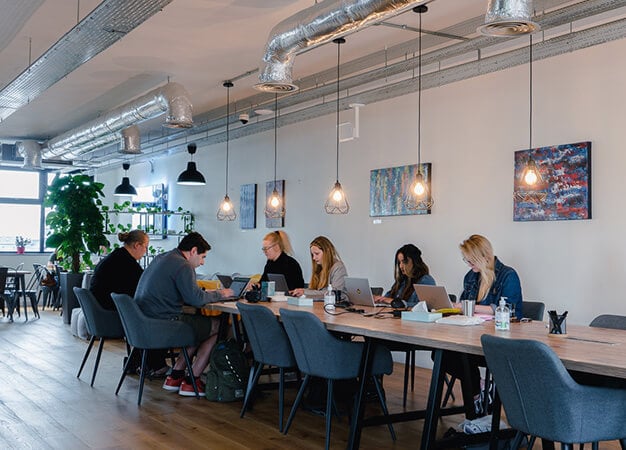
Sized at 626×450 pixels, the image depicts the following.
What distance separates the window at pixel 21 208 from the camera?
15.7 m

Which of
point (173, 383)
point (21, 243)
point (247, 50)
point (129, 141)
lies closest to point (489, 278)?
point (173, 383)

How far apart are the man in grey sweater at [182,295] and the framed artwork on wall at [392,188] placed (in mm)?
2552

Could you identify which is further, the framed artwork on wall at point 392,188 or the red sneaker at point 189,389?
the framed artwork on wall at point 392,188

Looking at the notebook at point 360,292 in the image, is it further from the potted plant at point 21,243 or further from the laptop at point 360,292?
the potted plant at point 21,243

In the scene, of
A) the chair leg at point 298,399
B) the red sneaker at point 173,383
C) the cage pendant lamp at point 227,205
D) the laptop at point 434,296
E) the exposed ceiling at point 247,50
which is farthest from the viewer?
the cage pendant lamp at point 227,205

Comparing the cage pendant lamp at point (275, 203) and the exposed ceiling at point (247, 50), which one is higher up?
the exposed ceiling at point (247, 50)

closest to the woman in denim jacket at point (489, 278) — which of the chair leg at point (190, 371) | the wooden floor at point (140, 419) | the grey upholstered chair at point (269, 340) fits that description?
the wooden floor at point (140, 419)

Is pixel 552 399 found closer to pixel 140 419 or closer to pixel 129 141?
pixel 140 419

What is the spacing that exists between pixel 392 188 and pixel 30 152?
25.9 ft

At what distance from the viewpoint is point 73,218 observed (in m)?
10.9

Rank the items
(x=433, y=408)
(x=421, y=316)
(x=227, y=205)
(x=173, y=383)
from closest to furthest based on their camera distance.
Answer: (x=433, y=408), (x=421, y=316), (x=173, y=383), (x=227, y=205)

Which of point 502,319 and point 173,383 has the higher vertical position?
point 502,319

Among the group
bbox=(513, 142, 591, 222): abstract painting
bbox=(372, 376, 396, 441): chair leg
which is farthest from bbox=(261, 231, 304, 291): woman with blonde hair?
bbox=(372, 376, 396, 441): chair leg

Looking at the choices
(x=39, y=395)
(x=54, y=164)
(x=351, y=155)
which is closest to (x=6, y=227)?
(x=54, y=164)
